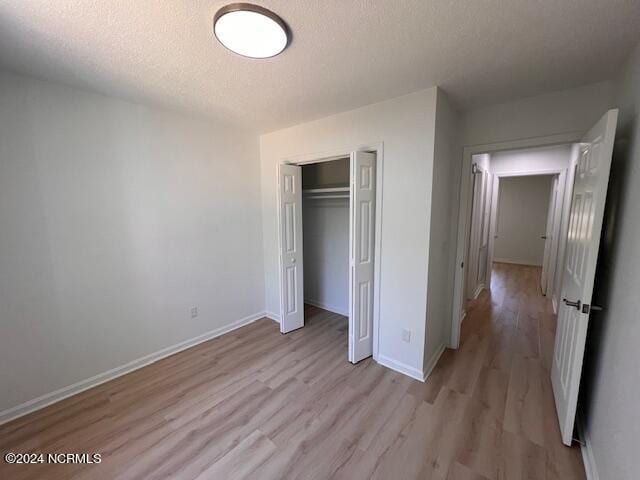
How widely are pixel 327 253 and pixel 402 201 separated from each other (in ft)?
5.73

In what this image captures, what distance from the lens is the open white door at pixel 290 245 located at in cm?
302

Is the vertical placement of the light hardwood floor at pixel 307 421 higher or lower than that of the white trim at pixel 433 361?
lower

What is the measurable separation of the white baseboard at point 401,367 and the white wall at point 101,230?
190 cm

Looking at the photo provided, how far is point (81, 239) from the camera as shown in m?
2.14

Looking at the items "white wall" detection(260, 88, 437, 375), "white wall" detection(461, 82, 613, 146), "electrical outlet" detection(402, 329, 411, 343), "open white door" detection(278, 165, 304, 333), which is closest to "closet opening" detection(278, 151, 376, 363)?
"open white door" detection(278, 165, 304, 333)

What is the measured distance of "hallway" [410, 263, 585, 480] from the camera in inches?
61.7

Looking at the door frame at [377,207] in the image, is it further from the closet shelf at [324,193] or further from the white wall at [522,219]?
the white wall at [522,219]

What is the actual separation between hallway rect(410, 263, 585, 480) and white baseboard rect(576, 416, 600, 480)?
1.2 inches

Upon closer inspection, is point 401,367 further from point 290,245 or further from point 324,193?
point 324,193

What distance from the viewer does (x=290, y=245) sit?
3145 mm

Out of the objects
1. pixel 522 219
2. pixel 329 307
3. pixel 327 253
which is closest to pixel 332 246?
pixel 327 253

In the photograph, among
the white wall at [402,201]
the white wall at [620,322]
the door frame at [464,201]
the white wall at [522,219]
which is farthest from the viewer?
the white wall at [522,219]

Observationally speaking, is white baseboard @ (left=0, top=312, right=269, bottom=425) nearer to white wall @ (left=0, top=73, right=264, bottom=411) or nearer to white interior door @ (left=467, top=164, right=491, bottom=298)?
white wall @ (left=0, top=73, right=264, bottom=411)

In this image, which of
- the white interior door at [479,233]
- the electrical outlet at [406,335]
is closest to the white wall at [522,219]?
the white interior door at [479,233]
